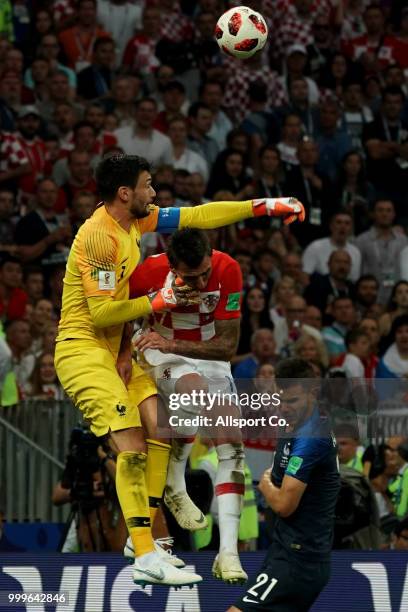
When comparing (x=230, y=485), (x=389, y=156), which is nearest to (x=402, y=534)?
(x=230, y=485)

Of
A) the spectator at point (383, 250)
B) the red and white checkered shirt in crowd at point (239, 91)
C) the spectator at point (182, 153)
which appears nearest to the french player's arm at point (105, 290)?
the spectator at point (182, 153)

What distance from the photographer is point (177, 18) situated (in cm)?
2006

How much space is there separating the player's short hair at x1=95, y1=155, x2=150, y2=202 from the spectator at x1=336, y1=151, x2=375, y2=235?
8028 millimetres

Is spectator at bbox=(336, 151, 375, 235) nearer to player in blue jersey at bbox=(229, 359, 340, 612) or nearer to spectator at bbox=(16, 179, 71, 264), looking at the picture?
spectator at bbox=(16, 179, 71, 264)

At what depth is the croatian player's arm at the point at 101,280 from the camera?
1045cm

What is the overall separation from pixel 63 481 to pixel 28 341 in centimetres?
268

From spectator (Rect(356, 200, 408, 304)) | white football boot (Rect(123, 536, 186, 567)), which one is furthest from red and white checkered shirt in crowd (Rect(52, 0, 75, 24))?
white football boot (Rect(123, 536, 186, 567))

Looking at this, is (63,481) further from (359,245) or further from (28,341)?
(359,245)

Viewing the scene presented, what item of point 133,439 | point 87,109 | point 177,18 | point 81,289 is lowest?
point 133,439

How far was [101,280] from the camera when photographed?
10.5m

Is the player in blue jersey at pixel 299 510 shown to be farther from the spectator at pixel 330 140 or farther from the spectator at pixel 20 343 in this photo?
the spectator at pixel 330 140

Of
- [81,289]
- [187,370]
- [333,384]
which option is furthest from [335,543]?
[81,289]

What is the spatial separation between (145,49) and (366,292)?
4.39 m

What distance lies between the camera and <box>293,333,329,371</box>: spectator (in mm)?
15594
